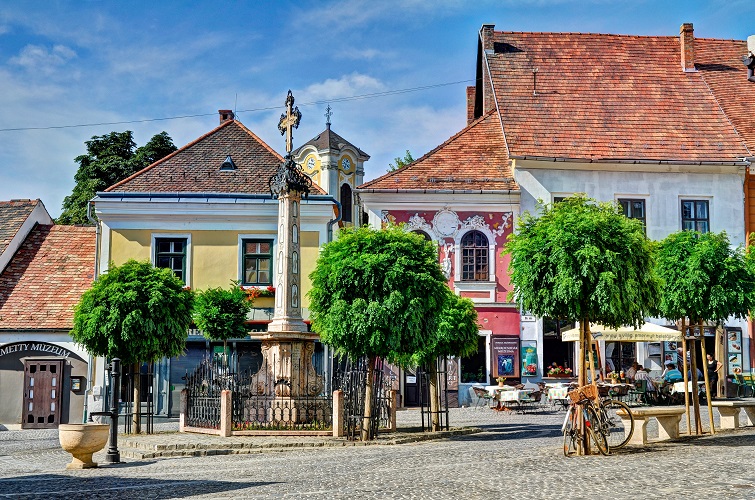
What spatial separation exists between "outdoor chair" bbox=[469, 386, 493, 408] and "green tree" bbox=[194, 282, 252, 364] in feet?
22.2

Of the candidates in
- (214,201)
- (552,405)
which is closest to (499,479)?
(552,405)

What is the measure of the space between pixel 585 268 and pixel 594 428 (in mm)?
2465

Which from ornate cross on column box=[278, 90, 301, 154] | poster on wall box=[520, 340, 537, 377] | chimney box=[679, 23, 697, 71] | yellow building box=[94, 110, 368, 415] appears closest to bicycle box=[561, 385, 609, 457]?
ornate cross on column box=[278, 90, 301, 154]

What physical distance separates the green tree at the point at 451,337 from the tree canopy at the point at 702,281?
5033 mm

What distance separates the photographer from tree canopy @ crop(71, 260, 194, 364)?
21500 mm

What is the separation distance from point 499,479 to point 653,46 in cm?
2723

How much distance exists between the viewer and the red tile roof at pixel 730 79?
33.1 meters

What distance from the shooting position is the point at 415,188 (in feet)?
99.9

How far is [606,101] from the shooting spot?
33656 millimetres

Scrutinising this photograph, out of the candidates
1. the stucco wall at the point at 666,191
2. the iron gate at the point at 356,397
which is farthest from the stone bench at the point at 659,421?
the stucco wall at the point at 666,191

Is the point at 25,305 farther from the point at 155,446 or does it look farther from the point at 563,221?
the point at 563,221

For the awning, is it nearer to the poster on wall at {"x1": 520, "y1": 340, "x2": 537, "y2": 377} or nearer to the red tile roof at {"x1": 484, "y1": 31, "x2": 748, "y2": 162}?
the poster on wall at {"x1": 520, "y1": 340, "x2": 537, "y2": 377}

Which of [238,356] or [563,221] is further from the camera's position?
[238,356]

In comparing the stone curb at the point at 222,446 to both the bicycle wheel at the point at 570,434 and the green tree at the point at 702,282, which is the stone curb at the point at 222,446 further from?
the green tree at the point at 702,282
